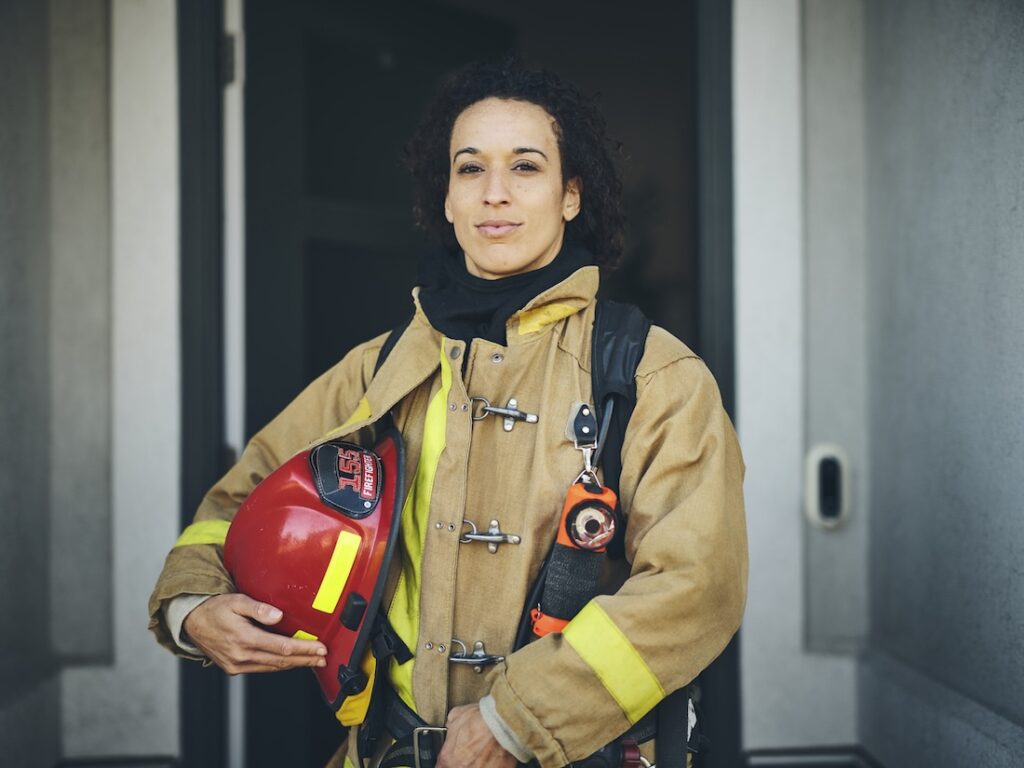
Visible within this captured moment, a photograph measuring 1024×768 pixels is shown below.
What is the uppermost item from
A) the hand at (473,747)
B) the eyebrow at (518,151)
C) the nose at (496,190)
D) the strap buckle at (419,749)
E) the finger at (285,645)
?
the eyebrow at (518,151)

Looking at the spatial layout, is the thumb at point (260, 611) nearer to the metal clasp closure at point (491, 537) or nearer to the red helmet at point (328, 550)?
the red helmet at point (328, 550)

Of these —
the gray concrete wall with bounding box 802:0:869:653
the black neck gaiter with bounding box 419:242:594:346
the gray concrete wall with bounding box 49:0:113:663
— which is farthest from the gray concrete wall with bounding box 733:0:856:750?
the gray concrete wall with bounding box 49:0:113:663

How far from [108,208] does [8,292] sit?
391 mm

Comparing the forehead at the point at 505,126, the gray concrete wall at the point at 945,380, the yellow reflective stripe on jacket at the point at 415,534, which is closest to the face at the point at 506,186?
the forehead at the point at 505,126

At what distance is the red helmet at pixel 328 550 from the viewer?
151 centimetres

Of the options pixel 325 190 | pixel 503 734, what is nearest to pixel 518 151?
pixel 503 734

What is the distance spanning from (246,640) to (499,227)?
886 millimetres

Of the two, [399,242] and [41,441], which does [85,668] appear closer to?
[41,441]

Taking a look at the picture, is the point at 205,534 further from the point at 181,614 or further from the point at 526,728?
the point at 526,728

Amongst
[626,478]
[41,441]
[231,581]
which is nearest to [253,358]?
[41,441]

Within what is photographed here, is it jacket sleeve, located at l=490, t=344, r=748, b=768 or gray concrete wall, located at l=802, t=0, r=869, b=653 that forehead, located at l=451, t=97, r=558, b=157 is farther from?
gray concrete wall, located at l=802, t=0, r=869, b=653

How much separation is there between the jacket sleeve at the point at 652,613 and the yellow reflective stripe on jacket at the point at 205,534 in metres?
0.64

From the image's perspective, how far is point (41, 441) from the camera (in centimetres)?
254

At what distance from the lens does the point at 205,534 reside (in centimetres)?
178
